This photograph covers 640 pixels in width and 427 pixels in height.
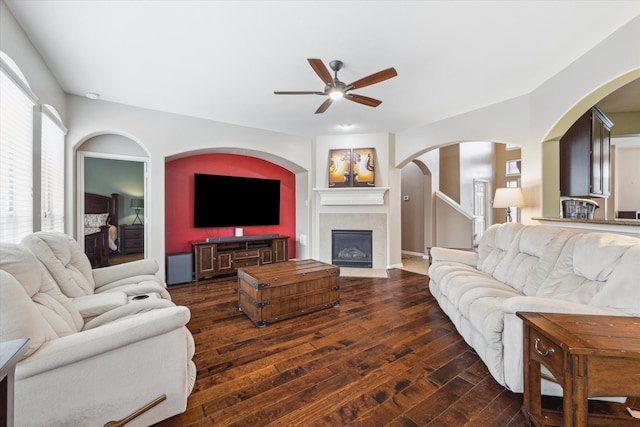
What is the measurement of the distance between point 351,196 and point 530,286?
10.9 ft

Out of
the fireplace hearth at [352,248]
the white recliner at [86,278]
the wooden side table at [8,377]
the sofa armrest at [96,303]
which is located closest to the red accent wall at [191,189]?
the fireplace hearth at [352,248]

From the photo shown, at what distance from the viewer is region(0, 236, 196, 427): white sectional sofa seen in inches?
43.5

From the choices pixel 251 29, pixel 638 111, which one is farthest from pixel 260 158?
pixel 638 111

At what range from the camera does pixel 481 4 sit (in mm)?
1915

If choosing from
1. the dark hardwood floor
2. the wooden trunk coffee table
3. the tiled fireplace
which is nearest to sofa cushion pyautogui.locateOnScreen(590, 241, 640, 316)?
the dark hardwood floor

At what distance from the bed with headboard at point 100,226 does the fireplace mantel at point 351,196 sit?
171 inches

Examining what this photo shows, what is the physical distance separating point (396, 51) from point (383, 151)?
2725 millimetres

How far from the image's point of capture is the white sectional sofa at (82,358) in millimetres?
1105

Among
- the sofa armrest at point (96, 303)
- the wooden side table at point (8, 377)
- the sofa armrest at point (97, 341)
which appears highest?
the wooden side table at point (8, 377)

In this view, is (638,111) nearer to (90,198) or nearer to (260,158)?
(260,158)

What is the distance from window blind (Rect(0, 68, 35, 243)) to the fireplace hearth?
423 centimetres

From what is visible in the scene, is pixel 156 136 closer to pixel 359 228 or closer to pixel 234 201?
pixel 234 201

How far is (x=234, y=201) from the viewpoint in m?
5.02

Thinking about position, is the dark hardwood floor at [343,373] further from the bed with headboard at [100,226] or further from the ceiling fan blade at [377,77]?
the bed with headboard at [100,226]
